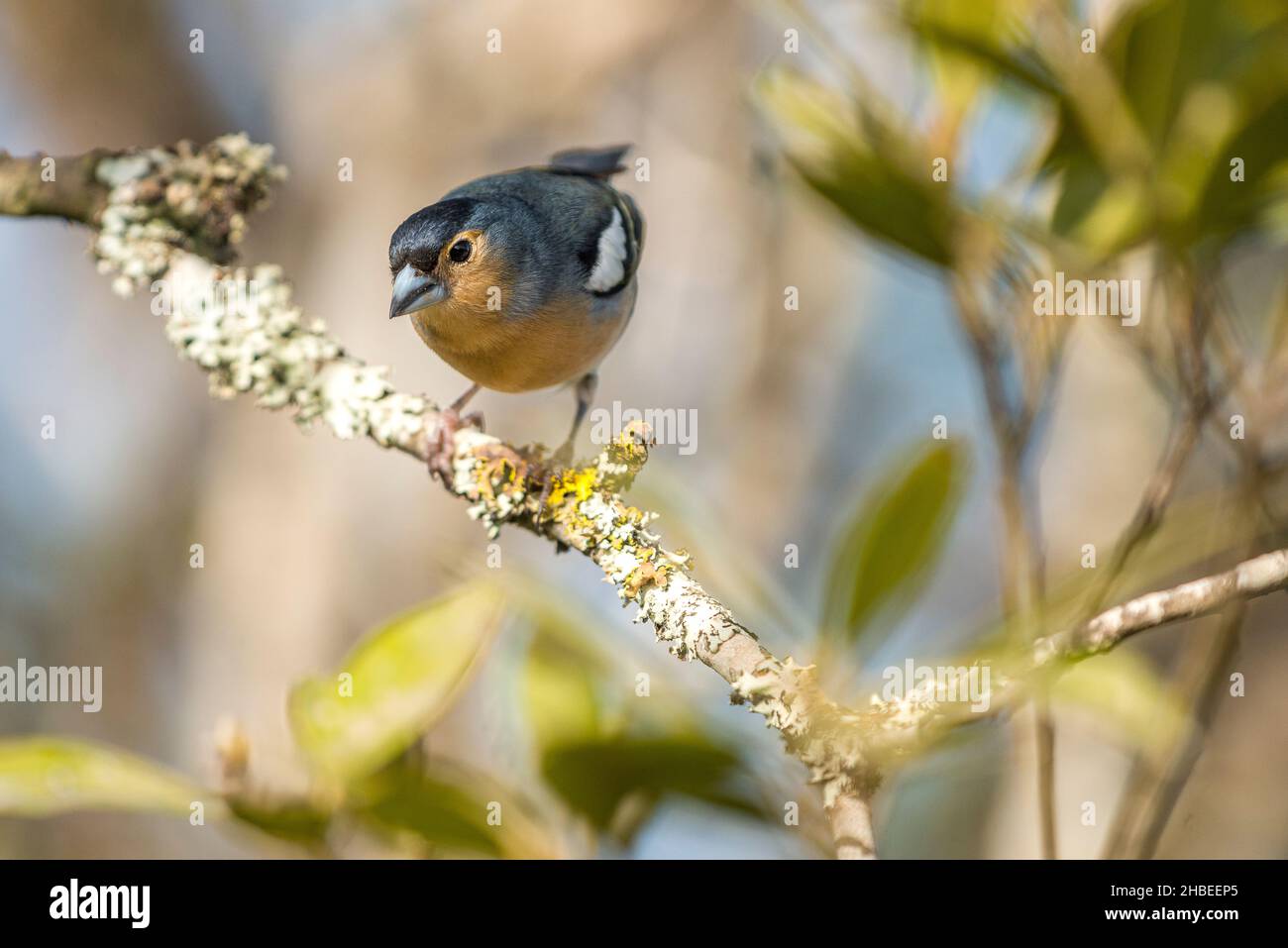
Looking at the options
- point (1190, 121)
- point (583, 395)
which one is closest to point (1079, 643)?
point (1190, 121)

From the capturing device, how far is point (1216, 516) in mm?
2174

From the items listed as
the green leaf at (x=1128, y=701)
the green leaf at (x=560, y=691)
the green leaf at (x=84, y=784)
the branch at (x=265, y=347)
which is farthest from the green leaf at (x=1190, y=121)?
the green leaf at (x=84, y=784)

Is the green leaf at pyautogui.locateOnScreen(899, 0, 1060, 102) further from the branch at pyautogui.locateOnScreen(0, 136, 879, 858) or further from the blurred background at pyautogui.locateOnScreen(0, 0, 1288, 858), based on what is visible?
the branch at pyautogui.locateOnScreen(0, 136, 879, 858)

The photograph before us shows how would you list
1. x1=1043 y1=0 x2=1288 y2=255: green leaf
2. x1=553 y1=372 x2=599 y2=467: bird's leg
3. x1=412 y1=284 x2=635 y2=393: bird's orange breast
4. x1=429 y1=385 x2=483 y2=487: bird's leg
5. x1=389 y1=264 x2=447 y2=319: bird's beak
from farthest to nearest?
x1=553 y1=372 x2=599 y2=467: bird's leg < x1=412 y1=284 x2=635 y2=393: bird's orange breast < x1=389 y1=264 x2=447 y2=319: bird's beak < x1=429 y1=385 x2=483 y2=487: bird's leg < x1=1043 y1=0 x2=1288 y2=255: green leaf

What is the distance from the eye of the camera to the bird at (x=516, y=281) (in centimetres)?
277

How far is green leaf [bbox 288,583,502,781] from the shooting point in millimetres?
1627

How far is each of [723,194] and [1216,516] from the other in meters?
3.78

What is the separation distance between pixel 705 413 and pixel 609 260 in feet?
9.48

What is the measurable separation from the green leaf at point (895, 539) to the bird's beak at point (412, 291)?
126 cm

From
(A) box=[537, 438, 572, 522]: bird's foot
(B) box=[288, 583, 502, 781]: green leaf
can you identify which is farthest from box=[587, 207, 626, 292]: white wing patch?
(B) box=[288, 583, 502, 781]: green leaf

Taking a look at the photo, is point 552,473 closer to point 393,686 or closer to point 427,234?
point 393,686

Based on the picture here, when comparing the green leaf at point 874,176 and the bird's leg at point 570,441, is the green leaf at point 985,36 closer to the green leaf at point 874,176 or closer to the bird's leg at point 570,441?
the green leaf at point 874,176

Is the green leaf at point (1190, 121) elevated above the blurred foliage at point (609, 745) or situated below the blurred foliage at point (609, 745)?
above

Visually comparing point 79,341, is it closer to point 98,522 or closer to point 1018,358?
point 98,522
